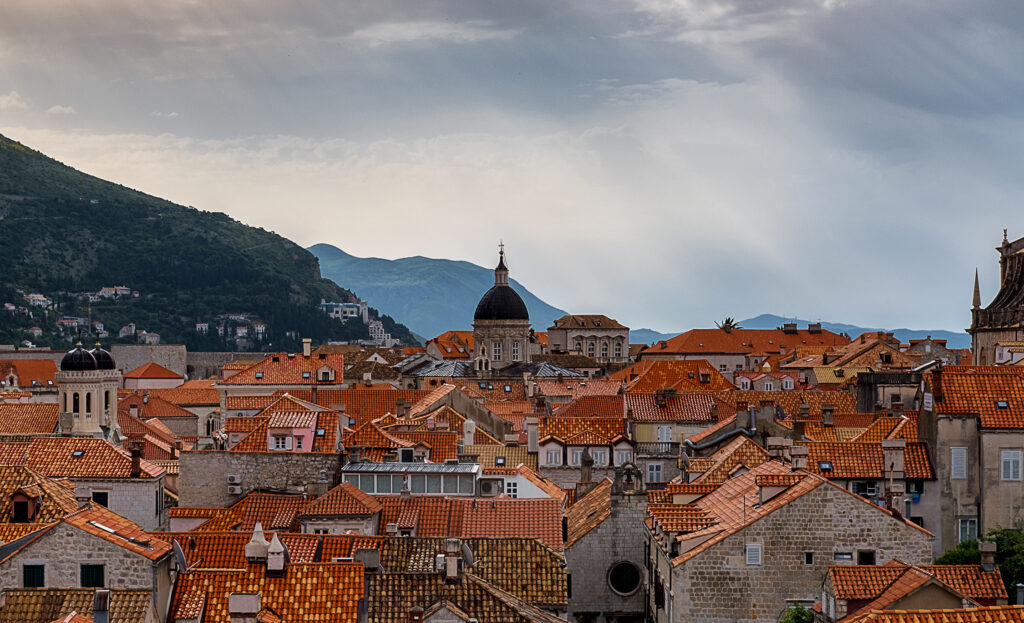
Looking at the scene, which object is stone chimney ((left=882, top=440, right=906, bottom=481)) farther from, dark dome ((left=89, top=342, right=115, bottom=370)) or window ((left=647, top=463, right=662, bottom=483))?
dark dome ((left=89, top=342, right=115, bottom=370))

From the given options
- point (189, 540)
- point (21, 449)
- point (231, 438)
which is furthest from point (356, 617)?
point (231, 438)

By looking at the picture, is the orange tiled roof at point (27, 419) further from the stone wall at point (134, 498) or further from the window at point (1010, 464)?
the window at point (1010, 464)

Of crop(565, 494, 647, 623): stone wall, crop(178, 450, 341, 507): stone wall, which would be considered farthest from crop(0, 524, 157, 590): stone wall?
crop(565, 494, 647, 623): stone wall

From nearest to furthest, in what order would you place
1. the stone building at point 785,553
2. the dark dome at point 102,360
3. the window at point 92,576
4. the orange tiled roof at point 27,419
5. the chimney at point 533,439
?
1. the window at point 92,576
2. the stone building at point 785,553
3. the chimney at point 533,439
4. the orange tiled roof at point 27,419
5. the dark dome at point 102,360

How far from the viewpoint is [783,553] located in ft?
126

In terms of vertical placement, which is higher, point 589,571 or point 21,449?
point 21,449

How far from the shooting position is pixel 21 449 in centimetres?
5353

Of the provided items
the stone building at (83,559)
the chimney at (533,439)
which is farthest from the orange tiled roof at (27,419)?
the stone building at (83,559)

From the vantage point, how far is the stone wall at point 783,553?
3822 cm

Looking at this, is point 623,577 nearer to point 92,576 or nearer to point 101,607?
point 92,576

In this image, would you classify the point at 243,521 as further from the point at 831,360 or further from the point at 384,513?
the point at 831,360

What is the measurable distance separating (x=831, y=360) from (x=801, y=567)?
107564 mm

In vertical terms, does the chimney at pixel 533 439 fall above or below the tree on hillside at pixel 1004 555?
above

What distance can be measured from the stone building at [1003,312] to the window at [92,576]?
82071mm
